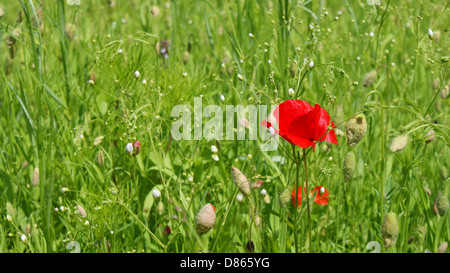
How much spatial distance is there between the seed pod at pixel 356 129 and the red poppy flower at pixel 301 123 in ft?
0.20

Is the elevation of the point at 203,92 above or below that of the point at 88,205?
above

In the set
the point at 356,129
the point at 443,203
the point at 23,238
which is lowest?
the point at 23,238

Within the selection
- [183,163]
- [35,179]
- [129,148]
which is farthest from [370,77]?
[35,179]

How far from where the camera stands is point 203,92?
78.0 inches

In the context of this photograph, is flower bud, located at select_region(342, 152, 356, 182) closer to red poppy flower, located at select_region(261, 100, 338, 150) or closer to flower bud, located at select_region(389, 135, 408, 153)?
red poppy flower, located at select_region(261, 100, 338, 150)

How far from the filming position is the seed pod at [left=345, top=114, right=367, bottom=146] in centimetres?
127

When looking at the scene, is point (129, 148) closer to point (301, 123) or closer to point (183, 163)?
point (183, 163)

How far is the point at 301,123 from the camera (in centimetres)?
135

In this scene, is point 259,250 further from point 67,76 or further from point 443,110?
point 443,110

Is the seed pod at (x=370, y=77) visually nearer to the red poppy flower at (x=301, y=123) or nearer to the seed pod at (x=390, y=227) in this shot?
the red poppy flower at (x=301, y=123)

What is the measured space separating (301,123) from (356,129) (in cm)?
13
